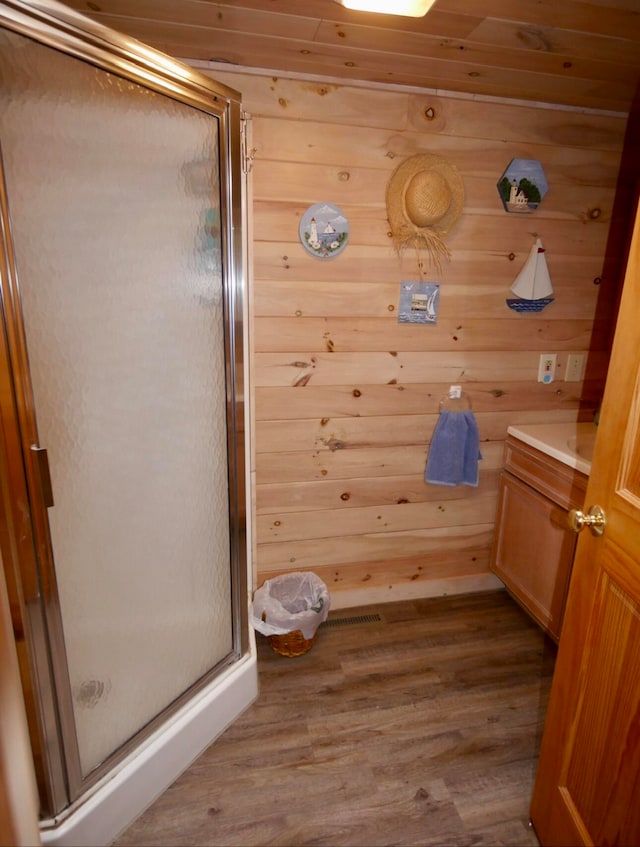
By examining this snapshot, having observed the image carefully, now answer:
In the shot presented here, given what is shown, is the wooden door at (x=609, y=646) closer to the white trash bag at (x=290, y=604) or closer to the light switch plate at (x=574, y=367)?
the white trash bag at (x=290, y=604)

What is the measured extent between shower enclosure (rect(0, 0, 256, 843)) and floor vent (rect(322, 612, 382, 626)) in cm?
66

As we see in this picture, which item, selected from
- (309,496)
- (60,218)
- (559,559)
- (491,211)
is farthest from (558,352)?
(60,218)

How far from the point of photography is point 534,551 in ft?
6.82

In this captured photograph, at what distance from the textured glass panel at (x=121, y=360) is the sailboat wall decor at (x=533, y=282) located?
1.31m

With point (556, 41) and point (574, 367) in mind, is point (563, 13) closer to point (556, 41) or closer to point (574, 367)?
point (556, 41)

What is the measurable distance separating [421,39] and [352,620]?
2.21 m

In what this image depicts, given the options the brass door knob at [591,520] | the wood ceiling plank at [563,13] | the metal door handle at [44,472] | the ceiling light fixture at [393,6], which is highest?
the wood ceiling plank at [563,13]

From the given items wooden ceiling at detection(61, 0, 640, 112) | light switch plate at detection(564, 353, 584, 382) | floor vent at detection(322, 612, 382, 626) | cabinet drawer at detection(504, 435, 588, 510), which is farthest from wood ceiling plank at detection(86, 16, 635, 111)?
floor vent at detection(322, 612, 382, 626)

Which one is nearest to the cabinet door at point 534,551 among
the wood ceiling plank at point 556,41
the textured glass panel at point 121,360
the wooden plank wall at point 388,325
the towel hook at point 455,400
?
the wooden plank wall at point 388,325

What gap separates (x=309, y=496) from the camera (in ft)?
7.12

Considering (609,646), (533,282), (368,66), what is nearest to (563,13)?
(368,66)

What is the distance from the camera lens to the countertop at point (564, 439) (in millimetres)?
1837

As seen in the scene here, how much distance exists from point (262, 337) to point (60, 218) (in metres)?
0.94

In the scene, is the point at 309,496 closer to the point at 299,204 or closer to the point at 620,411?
the point at 299,204
